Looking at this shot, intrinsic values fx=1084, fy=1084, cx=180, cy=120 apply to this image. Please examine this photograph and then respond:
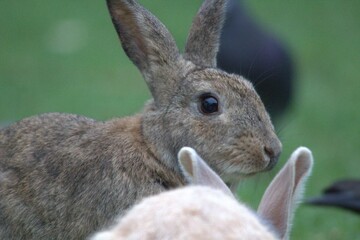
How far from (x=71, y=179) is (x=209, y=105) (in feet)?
2.68

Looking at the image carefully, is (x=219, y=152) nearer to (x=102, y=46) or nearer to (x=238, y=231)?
(x=238, y=231)

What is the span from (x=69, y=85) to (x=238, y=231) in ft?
30.2

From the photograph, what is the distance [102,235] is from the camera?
3502 millimetres

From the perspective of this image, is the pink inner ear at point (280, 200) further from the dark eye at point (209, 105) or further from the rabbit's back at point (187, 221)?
the dark eye at point (209, 105)

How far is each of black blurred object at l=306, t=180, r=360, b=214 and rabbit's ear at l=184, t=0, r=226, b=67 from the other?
1.57 meters

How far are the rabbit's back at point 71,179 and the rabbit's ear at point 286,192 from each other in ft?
3.80

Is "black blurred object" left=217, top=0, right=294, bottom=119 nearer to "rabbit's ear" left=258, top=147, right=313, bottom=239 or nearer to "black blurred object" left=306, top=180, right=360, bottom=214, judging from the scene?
"black blurred object" left=306, top=180, right=360, bottom=214

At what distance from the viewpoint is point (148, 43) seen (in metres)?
5.91

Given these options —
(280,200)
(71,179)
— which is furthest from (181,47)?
(280,200)

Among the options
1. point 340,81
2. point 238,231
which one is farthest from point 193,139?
point 340,81

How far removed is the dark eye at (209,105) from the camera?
5625 mm

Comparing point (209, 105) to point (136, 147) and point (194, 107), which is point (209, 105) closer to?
point (194, 107)

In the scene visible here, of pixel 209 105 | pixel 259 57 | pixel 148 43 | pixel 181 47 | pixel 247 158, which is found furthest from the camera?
pixel 181 47

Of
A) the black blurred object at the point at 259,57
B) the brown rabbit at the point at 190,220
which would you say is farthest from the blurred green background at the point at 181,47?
the brown rabbit at the point at 190,220
